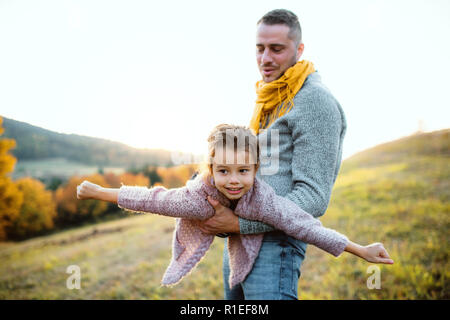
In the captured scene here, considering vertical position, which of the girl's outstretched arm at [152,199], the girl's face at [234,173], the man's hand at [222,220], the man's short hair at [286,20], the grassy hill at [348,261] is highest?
the man's short hair at [286,20]

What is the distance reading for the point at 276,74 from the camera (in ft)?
6.22

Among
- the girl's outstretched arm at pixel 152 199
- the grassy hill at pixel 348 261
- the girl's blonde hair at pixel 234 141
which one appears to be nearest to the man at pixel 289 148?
the girl's outstretched arm at pixel 152 199

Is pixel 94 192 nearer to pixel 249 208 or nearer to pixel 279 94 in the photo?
pixel 249 208

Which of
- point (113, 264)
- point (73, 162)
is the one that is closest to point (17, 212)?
point (73, 162)

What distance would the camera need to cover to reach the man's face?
1812 mm

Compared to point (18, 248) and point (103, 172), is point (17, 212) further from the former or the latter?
point (103, 172)

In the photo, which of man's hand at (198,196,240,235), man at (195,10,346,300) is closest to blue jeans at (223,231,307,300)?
man at (195,10,346,300)

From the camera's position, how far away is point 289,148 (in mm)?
1698

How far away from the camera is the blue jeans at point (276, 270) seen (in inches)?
63.7

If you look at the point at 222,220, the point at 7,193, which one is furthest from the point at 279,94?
the point at 7,193

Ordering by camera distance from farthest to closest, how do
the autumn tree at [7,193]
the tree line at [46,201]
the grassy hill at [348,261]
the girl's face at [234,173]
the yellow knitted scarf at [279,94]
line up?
the tree line at [46,201] < the autumn tree at [7,193] < the grassy hill at [348,261] < the yellow knitted scarf at [279,94] < the girl's face at [234,173]

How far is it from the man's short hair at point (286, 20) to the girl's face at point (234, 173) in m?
0.89

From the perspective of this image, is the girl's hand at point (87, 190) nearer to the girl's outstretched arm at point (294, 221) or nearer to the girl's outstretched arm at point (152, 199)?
the girl's outstretched arm at point (152, 199)

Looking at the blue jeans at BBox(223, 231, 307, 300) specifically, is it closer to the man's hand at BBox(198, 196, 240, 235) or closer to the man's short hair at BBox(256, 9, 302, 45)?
the man's hand at BBox(198, 196, 240, 235)
